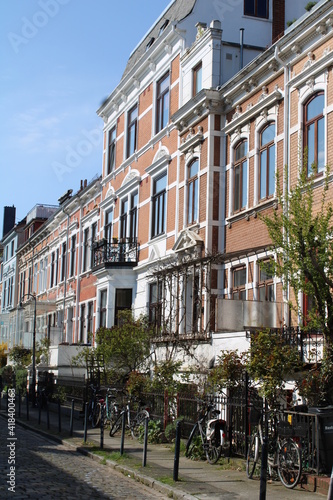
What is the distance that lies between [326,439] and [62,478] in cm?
469

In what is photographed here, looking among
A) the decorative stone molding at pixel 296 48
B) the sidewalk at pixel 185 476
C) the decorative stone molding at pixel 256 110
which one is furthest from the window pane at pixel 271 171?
the sidewalk at pixel 185 476

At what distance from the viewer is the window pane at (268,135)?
64.5 ft

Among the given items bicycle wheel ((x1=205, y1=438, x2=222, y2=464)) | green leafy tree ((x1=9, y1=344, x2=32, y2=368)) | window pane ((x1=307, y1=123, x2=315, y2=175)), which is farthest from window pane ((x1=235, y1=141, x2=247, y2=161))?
green leafy tree ((x1=9, y1=344, x2=32, y2=368))

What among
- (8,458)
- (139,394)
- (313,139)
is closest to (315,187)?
(313,139)

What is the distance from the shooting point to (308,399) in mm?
13070

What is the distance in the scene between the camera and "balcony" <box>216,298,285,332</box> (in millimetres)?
18219

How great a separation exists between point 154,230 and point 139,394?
851 centimetres

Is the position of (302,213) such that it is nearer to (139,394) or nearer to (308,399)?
(308,399)

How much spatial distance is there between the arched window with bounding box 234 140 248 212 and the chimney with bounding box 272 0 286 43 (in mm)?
6470

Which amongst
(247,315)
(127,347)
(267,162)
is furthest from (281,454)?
(127,347)

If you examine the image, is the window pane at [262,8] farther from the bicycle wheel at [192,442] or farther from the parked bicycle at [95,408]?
the bicycle wheel at [192,442]

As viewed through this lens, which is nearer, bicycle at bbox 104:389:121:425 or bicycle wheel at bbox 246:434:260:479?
bicycle wheel at bbox 246:434:260:479

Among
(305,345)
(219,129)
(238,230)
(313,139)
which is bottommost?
(305,345)

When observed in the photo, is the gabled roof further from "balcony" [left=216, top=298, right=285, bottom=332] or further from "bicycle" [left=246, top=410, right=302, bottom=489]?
"bicycle" [left=246, top=410, right=302, bottom=489]
